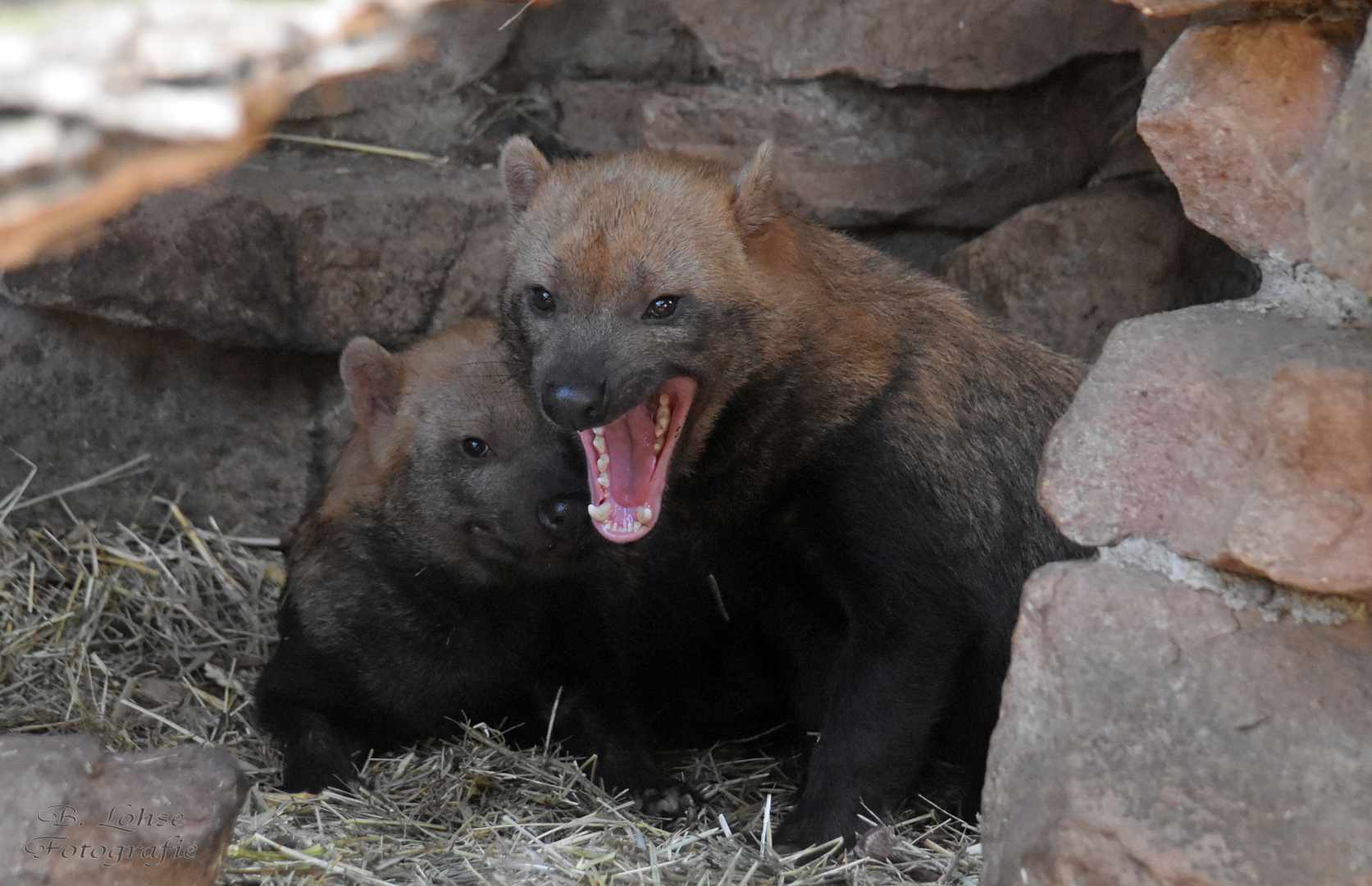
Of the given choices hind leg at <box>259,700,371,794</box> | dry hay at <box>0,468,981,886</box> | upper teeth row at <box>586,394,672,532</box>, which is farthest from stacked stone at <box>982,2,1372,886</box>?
hind leg at <box>259,700,371,794</box>

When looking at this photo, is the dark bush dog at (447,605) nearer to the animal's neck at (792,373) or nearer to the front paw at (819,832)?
the animal's neck at (792,373)

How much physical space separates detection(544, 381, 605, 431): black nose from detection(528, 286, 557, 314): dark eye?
45 centimetres

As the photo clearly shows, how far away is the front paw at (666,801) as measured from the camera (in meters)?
4.74

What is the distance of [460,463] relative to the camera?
208 inches

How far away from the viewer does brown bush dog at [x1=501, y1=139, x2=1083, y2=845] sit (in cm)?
434

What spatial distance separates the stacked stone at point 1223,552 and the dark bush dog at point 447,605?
7.73ft

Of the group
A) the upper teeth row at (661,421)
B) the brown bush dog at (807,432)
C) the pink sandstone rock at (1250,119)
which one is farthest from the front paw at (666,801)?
the pink sandstone rock at (1250,119)

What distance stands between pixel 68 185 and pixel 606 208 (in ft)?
8.74

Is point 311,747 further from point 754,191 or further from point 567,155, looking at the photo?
point 567,155

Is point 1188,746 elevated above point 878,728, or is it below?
above

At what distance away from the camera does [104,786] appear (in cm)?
301

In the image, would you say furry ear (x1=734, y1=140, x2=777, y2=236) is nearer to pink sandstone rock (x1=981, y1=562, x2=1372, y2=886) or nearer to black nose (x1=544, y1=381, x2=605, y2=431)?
black nose (x1=544, y1=381, x2=605, y2=431)

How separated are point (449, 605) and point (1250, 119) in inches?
132

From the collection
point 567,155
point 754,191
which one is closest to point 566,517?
point 754,191
